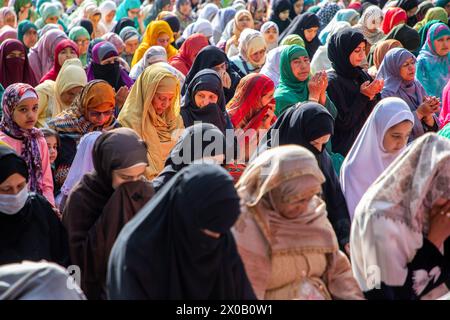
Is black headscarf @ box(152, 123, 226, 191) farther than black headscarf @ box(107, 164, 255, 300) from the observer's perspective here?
Yes

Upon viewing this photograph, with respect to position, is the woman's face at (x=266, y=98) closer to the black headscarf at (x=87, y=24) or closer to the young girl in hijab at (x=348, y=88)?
the young girl in hijab at (x=348, y=88)

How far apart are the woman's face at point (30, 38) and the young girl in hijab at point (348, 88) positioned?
16.9 ft

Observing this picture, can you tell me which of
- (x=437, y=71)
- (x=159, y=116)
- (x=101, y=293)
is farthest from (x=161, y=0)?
(x=101, y=293)

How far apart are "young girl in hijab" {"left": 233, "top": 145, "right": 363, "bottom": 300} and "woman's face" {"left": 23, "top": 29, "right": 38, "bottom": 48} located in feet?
28.3

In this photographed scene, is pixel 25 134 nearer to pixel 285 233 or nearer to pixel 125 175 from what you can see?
pixel 125 175

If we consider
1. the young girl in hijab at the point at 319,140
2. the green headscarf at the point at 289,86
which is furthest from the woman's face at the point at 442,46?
the young girl in hijab at the point at 319,140

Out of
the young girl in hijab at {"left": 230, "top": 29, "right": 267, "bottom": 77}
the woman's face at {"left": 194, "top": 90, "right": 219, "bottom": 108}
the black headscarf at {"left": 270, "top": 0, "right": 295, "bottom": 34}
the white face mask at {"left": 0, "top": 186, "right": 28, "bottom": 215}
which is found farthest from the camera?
the black headscarf at {"left": 270, "top": 0, "right": 295, "bottom": 34}

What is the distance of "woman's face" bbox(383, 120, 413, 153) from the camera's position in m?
5.39

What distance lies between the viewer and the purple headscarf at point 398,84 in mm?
7969

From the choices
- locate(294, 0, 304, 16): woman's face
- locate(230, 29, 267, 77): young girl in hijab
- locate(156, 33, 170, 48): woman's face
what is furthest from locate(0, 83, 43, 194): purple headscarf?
locate(294, 0, 304, 16): woman's face

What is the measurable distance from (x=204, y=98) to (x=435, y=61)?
364cm

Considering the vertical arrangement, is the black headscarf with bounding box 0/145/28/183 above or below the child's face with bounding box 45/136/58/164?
above

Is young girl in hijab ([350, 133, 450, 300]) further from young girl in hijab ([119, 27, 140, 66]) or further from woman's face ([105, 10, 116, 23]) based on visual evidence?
woman's face ([105, 10, 116, 23])
